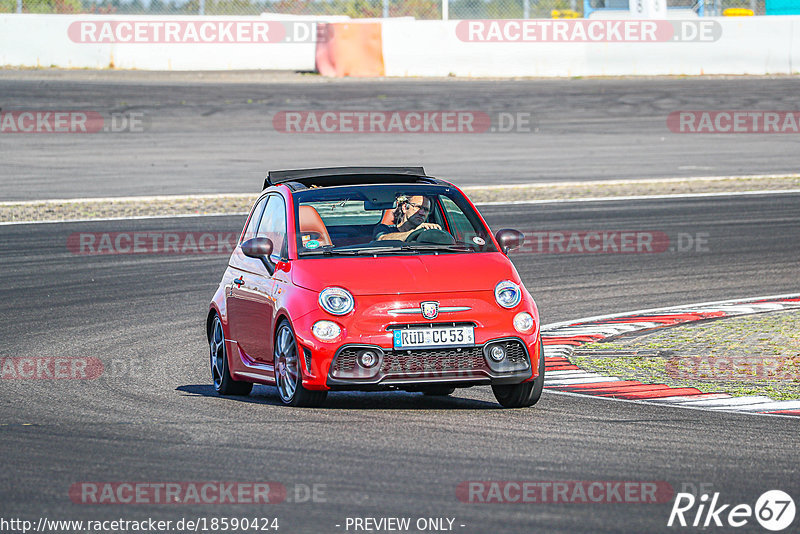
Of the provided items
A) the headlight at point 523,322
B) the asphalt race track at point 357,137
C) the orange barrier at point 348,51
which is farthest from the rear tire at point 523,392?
the orange barrier at point 348,51

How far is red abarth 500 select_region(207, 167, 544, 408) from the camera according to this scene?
27.9 feet

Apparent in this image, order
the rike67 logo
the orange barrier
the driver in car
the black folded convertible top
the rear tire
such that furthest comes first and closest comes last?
the orange barrier, the black folded convertible top, the driver in car, the rear tire, the rike67 logo

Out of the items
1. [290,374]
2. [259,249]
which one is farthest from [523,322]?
[259,249]

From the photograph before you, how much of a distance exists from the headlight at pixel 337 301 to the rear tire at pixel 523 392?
1207mm

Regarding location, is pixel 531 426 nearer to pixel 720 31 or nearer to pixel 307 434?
pixel 307 434

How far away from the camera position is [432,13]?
36344 mm

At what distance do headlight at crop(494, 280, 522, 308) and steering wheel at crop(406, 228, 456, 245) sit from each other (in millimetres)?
708

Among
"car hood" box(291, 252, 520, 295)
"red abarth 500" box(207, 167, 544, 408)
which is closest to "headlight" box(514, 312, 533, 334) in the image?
"red abarth 500" box(207, 167, 544, 408)

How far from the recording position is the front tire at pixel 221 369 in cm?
1005

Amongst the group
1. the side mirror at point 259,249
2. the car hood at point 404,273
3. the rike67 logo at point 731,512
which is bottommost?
the rike67 logo at point 731,512

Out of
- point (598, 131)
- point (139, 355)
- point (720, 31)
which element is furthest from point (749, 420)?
point (720, 31)

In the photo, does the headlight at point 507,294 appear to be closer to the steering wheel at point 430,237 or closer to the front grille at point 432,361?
the front grille at point 432,361

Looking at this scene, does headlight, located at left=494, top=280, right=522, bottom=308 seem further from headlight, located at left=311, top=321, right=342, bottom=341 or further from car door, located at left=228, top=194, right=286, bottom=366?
car door, located at left=228, top=194, right=286, bottom=366

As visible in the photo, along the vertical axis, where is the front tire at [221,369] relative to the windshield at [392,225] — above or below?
below
